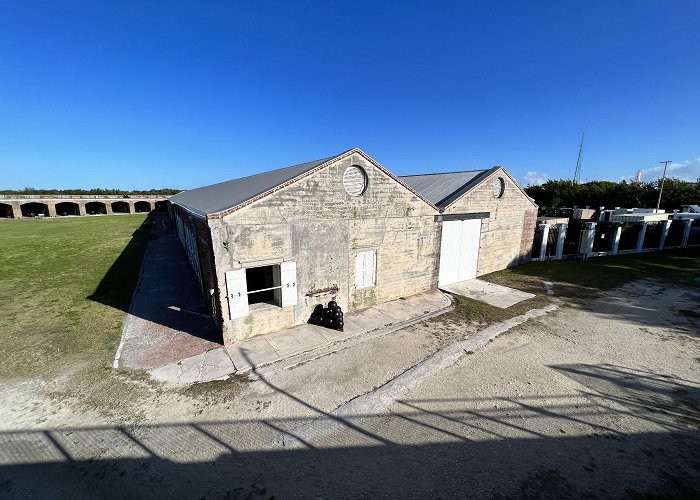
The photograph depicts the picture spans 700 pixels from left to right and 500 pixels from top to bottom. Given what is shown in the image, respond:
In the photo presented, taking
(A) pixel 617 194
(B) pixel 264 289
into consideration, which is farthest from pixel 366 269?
(A) pixel 617 194

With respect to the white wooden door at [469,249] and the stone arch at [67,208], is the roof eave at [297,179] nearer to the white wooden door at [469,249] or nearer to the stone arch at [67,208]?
the white wooden door at [469,249]

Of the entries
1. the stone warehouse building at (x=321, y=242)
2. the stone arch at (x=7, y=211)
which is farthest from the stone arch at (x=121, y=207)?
the stone warehouse building at (x=321, y=242)

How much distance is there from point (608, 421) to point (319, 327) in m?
7.40

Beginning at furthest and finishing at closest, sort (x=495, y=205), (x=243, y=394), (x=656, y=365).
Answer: (x=495, y=205) → (x=656, y=365) → (x=243, y=394)

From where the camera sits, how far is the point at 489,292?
13930 millimetres

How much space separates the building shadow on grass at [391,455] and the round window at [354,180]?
21.5 ft

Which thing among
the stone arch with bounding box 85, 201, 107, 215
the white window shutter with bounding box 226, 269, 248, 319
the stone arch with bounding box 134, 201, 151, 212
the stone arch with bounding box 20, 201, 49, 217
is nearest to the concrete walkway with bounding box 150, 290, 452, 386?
the white window shutter with bounding box 226, 269, 248, 319

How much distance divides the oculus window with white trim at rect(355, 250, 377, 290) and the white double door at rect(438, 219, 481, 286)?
467 centimetres

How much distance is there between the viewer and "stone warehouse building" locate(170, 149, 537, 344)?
845cm

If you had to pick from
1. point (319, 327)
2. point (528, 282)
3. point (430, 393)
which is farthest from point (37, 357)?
point (528, 282)

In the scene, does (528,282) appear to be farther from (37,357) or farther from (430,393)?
(37,357)

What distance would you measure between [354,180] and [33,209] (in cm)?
8346

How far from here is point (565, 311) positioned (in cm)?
1158

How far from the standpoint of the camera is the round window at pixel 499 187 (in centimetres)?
1609
